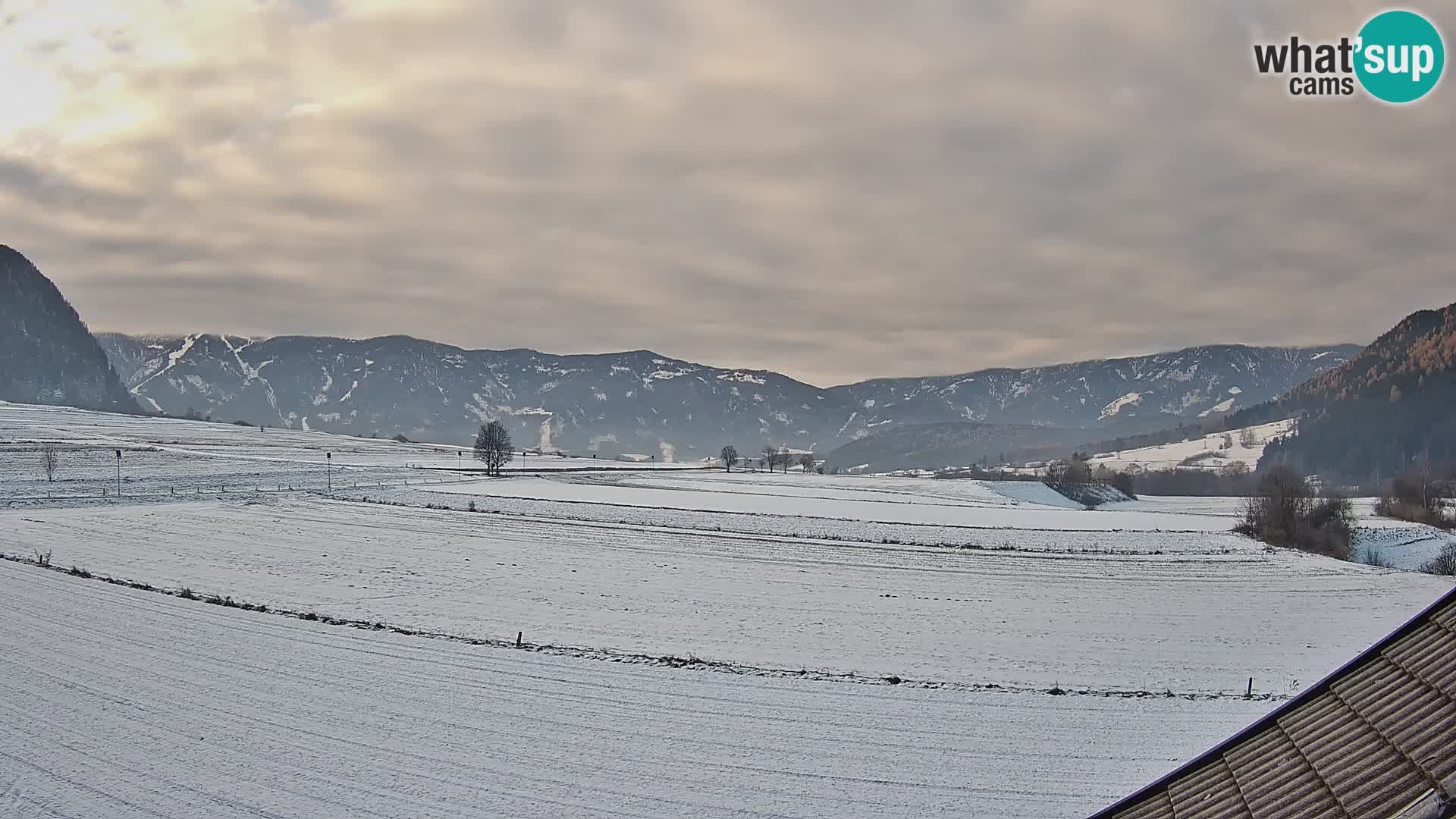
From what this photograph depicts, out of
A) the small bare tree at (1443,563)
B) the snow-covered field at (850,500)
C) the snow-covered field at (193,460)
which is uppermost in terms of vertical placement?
the snow-covered field at (193,460)

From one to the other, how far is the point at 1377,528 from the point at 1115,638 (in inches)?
2737

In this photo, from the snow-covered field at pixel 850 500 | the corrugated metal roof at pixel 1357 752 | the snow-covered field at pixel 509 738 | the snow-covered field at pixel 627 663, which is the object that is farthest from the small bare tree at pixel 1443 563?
the corrugated metal roof at pixel 1357 752

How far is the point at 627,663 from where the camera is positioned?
2492cm

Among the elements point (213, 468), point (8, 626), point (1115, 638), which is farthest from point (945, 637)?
point (213, 468)

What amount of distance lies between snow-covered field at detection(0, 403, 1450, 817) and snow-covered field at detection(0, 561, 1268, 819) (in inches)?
3.4

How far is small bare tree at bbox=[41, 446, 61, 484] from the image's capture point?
83.6 metres

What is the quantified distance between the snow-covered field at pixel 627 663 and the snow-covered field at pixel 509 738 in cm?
9

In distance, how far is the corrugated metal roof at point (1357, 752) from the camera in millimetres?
4320

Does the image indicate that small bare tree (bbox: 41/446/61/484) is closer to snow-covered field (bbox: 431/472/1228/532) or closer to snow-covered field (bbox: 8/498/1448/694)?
snow-covered field (bbox: 8/498/1448/694)

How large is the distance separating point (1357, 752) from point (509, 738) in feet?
53.9

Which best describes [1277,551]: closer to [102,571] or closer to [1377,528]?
[1377,528]

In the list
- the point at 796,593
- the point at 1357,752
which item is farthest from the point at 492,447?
the point at 1357,752

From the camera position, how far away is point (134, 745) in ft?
56.3

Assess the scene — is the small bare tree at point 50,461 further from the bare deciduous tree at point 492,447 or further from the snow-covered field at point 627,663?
the bare deciduous tree at point 492,447
